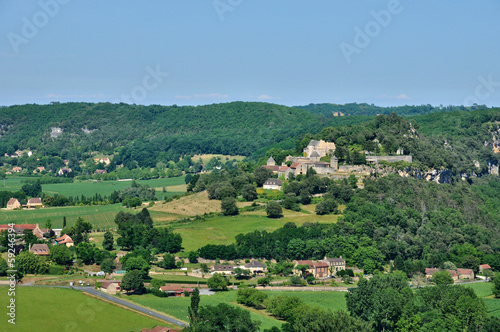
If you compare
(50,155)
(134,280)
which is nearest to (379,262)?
(134,280)

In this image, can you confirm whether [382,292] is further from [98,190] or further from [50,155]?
[50,155]

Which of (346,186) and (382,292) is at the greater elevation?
(346,186)

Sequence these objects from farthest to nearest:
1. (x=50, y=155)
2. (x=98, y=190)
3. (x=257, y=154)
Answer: (x=50, y=155), (x=257, y=154), (x=98, y=190)

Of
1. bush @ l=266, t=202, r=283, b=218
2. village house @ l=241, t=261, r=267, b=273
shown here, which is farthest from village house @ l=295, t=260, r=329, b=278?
bush @ l=266, t=202, r=283, b=218

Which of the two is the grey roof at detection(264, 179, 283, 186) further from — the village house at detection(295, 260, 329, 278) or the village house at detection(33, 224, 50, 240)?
the village house at detection(33, 224, 50, 240)

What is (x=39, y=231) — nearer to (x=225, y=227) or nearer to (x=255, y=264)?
(x=225, y=227)

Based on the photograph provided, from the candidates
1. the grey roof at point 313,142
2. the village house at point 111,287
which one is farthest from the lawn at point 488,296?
the grey roof at point 313,142
